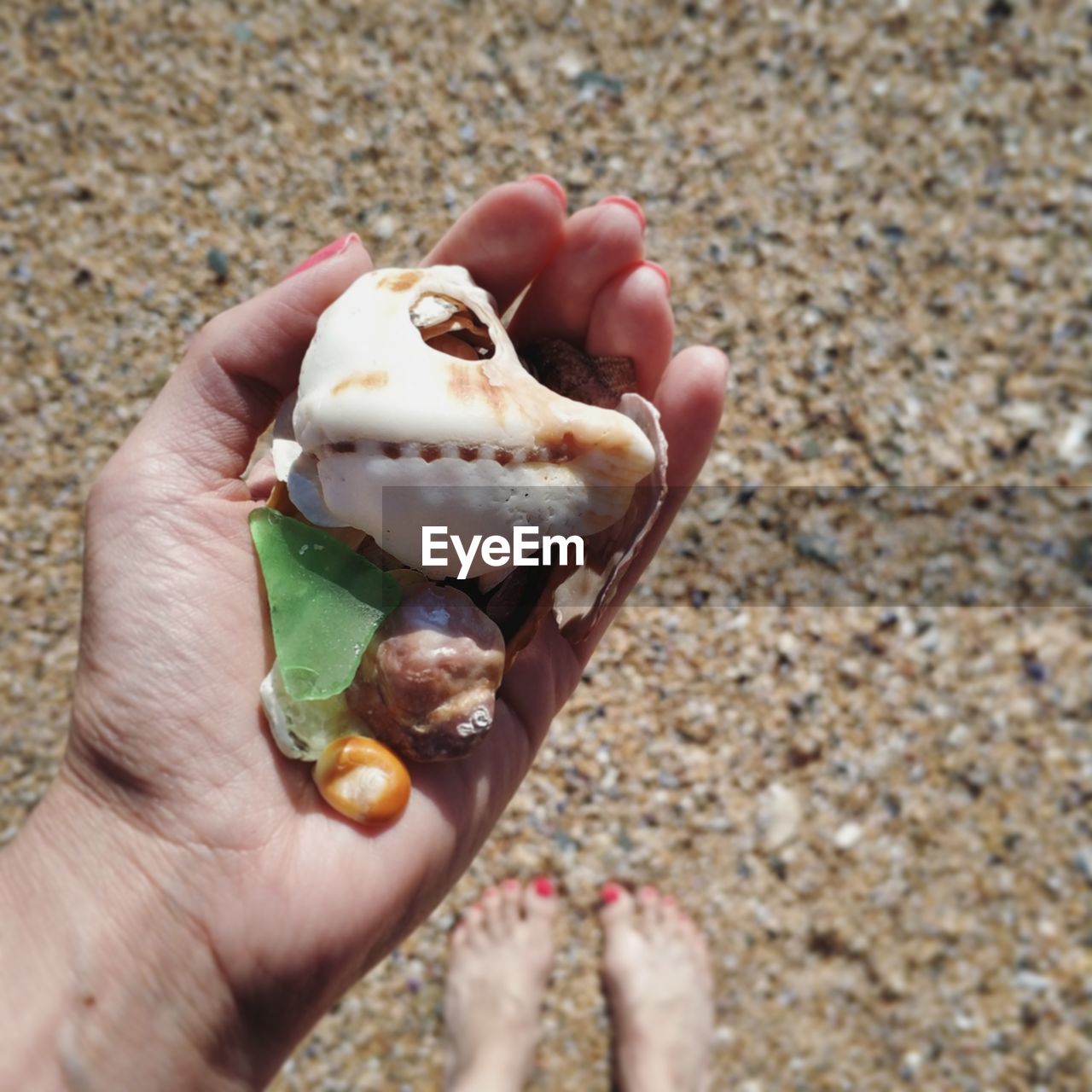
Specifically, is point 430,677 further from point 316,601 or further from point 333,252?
point 333,252

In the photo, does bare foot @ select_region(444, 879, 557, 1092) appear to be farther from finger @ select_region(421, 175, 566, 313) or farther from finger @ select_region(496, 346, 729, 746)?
finger @ select_region(421, 175, 566, 313)

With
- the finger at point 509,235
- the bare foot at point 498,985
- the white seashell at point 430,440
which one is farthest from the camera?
the bare foot at point 498,985

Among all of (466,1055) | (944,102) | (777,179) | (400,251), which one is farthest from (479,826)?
(944,102)

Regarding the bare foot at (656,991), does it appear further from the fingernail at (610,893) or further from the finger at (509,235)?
the finger at (509,235)

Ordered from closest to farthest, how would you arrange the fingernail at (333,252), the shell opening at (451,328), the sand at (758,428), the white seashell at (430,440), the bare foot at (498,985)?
1. the white seashell at (430,440)
2. the shell opening at (451,328)
3. the fingernail at (333,252)
4. the bare foot at (498,985)
5. the sand at (758,428)

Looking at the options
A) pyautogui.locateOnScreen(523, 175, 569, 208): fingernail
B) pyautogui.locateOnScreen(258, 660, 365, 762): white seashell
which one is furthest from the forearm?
pyautogui.locateOnScreen(523, 175, 569, 208): fingernail

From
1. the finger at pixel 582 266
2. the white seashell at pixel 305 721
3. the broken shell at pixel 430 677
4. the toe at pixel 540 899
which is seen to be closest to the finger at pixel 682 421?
the finger at pixel 582 266

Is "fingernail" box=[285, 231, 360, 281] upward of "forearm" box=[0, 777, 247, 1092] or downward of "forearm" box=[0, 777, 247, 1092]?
upward
